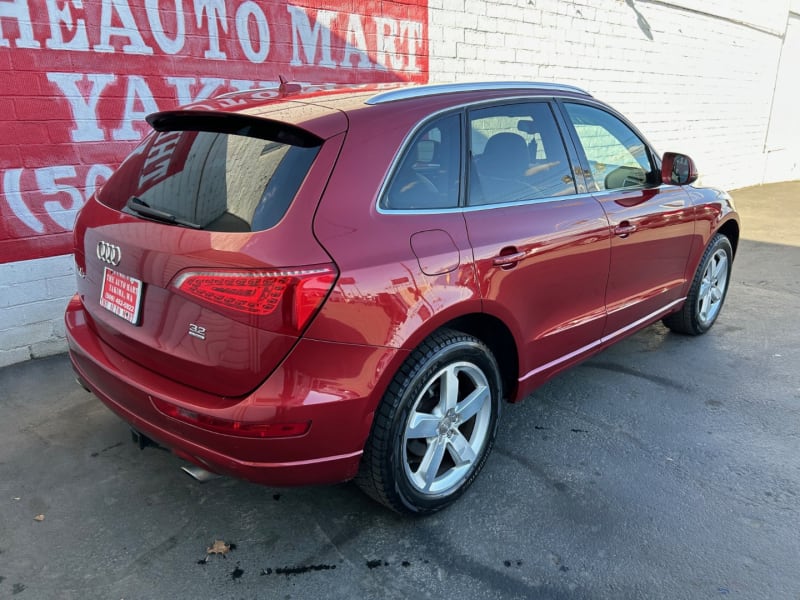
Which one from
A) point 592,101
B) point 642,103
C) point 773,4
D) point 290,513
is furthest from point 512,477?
point 773,4

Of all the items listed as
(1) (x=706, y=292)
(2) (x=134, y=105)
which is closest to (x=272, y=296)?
(2) (x=134, y=105)

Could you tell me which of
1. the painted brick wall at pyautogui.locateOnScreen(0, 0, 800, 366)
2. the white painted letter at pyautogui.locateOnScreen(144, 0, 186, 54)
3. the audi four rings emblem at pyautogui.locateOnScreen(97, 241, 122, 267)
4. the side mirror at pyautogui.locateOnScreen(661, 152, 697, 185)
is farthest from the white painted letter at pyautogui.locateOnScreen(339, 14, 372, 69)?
the audi four rings emblem at pyautogui.locateOnScreen(97, 241, 122, 267)

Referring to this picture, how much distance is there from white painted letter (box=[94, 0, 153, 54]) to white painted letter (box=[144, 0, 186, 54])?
0.12 m

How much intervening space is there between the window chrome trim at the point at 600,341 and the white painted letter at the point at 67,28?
359 cm

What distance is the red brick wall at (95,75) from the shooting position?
153 inches

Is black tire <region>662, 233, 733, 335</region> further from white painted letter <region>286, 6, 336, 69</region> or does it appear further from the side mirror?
white painted letter <region>286, 6, 336, 69</region>

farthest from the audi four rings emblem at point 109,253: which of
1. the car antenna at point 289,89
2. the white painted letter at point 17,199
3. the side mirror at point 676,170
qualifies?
the side mirror at point 676,170

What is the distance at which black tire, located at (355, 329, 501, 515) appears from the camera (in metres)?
2.33

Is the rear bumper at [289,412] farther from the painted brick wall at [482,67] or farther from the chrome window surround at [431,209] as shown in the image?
the painted brick wall at [482,67]

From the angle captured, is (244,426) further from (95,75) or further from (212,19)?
(212,19)

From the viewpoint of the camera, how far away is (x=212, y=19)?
15.3ft

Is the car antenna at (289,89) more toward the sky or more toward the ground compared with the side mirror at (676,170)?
more toward the sky

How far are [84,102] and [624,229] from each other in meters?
3.61

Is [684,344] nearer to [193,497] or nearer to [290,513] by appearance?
[290,513]
